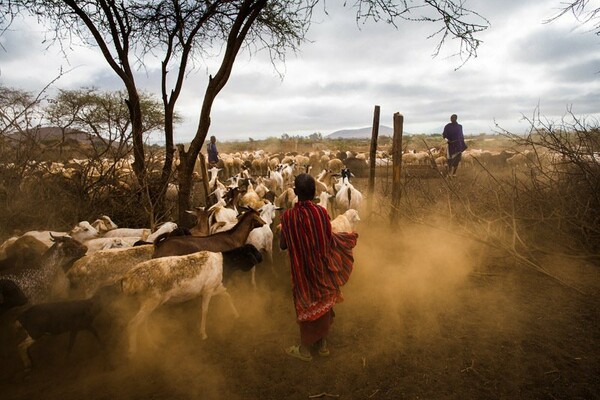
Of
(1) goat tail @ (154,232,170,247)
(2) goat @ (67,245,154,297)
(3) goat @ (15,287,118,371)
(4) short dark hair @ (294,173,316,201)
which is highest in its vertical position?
(4) short dark hair @ (294,173,316,201)

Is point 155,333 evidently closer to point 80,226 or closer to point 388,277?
point 80,226

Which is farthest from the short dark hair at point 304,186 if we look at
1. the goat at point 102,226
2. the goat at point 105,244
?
the goat at point 102,226

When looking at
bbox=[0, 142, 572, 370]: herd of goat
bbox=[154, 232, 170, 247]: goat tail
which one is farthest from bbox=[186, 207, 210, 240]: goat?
bbox=[154, 232, 170, 247]: goat tail

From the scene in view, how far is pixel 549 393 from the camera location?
293cm

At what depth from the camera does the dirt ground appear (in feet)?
10.2

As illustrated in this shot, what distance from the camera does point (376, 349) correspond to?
3.63m

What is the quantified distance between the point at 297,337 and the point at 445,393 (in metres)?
1.66

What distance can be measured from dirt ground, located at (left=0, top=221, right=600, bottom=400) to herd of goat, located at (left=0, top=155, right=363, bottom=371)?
273 mm

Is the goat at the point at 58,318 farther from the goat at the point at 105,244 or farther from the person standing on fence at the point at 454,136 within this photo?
the person standing on fence at the point at 454,136

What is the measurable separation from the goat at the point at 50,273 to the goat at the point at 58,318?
85 cm

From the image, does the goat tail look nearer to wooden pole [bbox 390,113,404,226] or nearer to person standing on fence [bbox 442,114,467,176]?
wooden pole [bbox 390,113,404,226]

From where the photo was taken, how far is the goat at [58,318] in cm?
334

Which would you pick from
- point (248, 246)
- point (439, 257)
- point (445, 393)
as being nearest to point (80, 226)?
point (248, 246)

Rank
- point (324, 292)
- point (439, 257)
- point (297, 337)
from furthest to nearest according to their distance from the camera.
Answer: point (439, 257), point (297, 337), point (324, 292)
